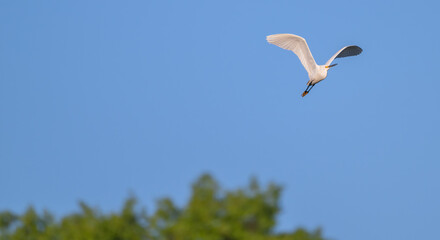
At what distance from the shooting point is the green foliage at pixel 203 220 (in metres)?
38.8

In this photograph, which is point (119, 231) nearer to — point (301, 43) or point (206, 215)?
point (206, 215)

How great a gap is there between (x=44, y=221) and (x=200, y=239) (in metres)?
9.80

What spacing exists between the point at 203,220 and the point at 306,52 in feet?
26.0

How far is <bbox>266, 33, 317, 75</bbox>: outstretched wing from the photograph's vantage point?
119ft

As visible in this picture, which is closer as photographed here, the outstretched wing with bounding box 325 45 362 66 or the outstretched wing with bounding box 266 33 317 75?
the outstretched wing with bounding box 266 33 317 75

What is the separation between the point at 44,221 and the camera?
148ft

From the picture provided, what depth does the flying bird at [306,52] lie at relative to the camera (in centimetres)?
3628

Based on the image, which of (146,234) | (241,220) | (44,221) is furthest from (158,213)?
(44,221)

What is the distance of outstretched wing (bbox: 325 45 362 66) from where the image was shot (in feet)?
121

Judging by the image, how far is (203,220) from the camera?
129 feet

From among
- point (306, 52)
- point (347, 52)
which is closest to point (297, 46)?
point (306, 52)

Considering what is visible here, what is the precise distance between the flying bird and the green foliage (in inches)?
222

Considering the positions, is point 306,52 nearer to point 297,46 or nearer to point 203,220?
point 297,46

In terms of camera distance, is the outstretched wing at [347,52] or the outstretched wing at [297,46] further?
the outstretched wing at [347,52]
